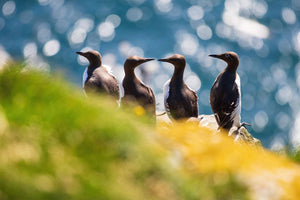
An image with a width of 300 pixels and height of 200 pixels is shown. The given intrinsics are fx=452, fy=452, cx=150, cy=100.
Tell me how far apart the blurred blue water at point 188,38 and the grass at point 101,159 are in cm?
1650

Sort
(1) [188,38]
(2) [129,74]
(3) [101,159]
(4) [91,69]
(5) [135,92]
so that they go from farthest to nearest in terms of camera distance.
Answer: (1) [188,38]
(4) [91,69]
(2) [129,74]
(5) [135,92]
(3) [101,159]

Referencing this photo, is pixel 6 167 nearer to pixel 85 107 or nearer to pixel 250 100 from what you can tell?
pixel 85 107

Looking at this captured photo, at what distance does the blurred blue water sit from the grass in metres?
16.5

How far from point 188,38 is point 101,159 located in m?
21.7

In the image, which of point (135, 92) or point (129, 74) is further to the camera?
point (129, 74)

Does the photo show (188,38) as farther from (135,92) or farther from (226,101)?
(135,92)

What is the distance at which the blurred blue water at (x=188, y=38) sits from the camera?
22266mm

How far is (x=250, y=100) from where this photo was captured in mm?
22266

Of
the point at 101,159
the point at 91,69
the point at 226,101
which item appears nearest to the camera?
the point at 101,159

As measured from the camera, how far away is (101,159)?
396cm

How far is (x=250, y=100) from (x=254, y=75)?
1.64 m

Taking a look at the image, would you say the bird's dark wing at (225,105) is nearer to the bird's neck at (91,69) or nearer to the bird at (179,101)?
the bird at (179,101)

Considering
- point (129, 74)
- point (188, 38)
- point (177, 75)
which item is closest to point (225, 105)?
point (177, 75)

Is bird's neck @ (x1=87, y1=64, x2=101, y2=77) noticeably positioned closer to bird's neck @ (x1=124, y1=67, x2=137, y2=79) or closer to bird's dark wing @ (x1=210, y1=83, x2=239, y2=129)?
bird's neck @ (x1=124, y1=67, x2=137, y2=79)
